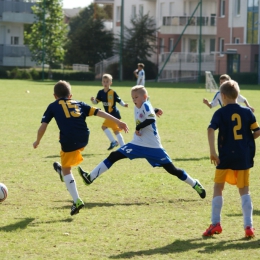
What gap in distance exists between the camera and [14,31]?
234 feet

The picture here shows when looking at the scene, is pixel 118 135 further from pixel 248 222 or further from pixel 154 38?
pixel 154 38

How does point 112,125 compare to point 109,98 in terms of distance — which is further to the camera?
point 112,125

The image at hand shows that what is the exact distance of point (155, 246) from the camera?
6.75m

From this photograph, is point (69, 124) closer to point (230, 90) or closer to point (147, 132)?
point (147, 132)

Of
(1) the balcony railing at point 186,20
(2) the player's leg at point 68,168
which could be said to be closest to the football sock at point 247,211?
(2) the player's leg at point 68,168

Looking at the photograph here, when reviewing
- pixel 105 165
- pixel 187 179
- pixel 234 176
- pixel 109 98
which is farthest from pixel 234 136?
pixel 109 98

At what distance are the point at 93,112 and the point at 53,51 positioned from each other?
171ft

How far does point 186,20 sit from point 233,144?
6149cm

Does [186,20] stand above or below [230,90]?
above

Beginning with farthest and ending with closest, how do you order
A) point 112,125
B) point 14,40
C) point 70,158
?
point 14,40, point 112,125, point 70,158

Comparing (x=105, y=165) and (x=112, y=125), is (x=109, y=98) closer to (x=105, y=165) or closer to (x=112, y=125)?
(x=112, y=125)

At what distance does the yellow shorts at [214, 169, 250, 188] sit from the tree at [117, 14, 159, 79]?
5548cm

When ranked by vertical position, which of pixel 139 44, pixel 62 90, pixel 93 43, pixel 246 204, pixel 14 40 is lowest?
pixel 246 204

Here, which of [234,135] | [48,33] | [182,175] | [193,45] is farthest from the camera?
[193,45]
